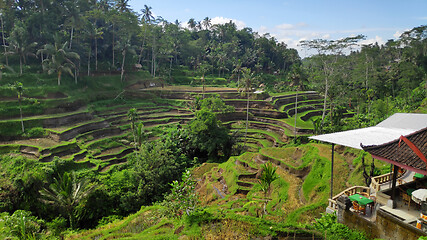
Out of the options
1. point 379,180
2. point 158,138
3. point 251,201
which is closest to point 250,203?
point 251,201

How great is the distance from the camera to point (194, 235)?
788 centimetres

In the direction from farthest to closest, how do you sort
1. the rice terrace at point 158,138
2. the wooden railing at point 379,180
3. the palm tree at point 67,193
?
1. the palm tree at point 67,193
2. the rice terrace at point 158,138
3. the wooden railing at point 379,180

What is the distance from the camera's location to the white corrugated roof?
10422mm

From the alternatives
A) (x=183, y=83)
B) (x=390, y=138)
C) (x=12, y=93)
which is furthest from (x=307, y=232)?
(x=183, y=83)

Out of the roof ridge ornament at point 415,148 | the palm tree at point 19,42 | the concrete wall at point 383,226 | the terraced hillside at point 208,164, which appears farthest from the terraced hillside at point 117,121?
the roof ridge ornament at point 415,148

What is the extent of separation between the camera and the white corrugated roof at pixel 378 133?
10422 mm

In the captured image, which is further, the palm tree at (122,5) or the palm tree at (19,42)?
the palm tree at (122,5)

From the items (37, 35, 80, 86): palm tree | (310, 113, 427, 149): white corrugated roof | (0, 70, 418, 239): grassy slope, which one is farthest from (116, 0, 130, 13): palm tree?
(310, 113, 427, 149): white corrugated roof

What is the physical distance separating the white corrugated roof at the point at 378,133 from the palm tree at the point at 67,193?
1325 centimetres

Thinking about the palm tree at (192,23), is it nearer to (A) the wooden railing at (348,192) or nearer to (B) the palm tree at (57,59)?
(B) the palm tree at (57,59)

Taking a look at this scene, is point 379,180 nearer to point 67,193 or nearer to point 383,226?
point 383,226

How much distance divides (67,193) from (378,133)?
16092mm

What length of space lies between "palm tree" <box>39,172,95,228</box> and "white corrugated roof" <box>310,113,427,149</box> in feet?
43.5

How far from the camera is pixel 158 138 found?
95.2ft
